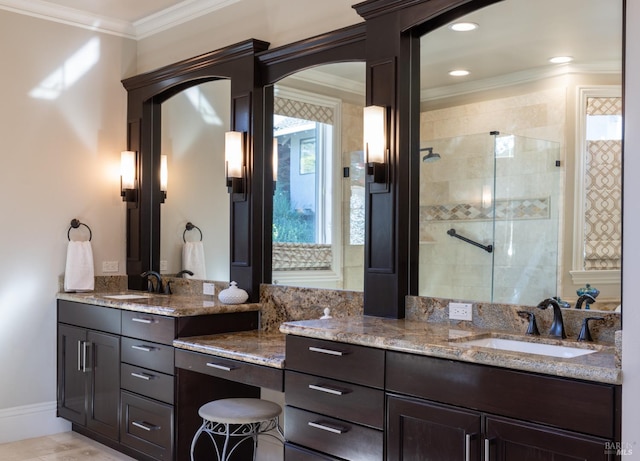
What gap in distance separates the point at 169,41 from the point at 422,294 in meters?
2.78

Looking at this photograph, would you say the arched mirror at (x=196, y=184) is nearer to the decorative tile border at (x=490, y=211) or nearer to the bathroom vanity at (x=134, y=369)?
the bathroom vanity at (x=134, y=369)

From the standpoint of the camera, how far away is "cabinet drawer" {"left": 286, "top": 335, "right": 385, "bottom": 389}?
2.46m

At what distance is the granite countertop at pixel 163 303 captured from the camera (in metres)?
3.55

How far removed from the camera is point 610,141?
252cm

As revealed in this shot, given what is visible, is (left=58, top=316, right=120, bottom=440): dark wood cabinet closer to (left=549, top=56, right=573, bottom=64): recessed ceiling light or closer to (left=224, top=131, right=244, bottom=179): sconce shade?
(left=224, top=131, right=244, bottom=179): sconce shade

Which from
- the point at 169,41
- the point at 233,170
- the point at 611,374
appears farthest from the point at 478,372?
the point at 169,41

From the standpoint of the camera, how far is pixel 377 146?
311cm

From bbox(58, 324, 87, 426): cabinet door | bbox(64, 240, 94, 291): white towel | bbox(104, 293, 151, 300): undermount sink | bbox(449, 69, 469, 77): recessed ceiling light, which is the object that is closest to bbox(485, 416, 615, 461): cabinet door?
bbox(449, 69, 469, 77): recessed ceiling light

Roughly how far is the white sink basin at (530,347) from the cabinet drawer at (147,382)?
1.74m

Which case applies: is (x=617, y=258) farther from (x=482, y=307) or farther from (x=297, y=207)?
(x=297, y=207)

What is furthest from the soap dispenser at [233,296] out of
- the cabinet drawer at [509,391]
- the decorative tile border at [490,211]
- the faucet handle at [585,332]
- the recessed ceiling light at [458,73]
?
the faucet handle at [585,332]

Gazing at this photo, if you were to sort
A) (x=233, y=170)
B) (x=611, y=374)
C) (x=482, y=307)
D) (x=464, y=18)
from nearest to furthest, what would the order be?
(x=611, y=374)
(x=482, y=307)
(x=464, y=18)
(x=233, y=170)

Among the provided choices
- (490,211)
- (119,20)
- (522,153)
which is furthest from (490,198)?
(119,20)

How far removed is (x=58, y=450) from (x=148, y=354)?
3.58 ft
